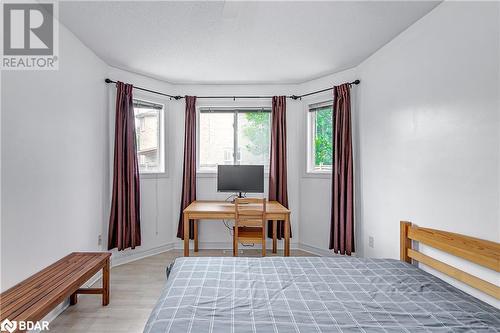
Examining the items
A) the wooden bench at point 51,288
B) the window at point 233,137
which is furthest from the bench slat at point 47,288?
the window at point 233,137

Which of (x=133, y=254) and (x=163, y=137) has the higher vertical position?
(x=163, y=137)

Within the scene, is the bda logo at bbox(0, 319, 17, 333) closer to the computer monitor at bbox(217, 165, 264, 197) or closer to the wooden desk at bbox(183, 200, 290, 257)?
the wooden desk at bbox(183, 200, 290, 257)

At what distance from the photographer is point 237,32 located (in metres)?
2.35

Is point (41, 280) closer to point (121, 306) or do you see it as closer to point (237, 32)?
point (121, 306)

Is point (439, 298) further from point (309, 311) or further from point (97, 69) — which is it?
point (97, 69)

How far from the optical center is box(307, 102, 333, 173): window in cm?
359

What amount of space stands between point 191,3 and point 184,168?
7.32 ft

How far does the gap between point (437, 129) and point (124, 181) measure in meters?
3.30

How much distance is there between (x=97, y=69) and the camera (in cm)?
291

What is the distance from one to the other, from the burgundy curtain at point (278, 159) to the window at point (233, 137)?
225 millimetres

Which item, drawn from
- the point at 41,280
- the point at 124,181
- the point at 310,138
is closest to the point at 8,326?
the point at 41,280

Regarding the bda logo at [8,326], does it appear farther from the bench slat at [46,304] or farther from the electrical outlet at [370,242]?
the electrical outlet at [370,242]

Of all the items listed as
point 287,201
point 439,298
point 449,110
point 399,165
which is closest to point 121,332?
point 439,298

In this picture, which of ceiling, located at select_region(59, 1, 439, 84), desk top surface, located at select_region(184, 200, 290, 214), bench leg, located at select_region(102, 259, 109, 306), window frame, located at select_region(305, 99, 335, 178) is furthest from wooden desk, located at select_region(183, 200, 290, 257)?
ceiling, located at select_region(59, 1, 439, 84)
